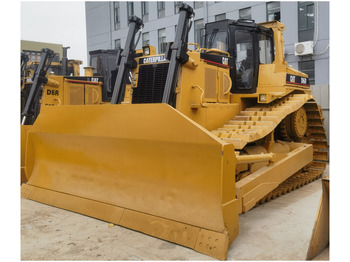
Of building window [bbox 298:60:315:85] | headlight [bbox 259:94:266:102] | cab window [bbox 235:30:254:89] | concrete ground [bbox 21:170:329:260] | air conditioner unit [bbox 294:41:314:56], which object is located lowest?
concrete ground [bbox 21:170:329:260]

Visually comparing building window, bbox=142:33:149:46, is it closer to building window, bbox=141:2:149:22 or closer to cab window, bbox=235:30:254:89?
building window, bbox=141:2:149:22

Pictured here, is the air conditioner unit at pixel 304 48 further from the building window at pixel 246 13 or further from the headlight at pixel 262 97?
the headlight at pixel 262 97

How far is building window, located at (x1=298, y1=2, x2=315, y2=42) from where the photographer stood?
49.1 ft

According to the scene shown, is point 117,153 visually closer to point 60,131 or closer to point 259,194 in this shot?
point 60,131

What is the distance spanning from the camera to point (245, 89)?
6.20m

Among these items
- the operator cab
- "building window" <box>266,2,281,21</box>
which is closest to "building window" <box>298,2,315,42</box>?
"building window" <box>266,2,281,21</box>

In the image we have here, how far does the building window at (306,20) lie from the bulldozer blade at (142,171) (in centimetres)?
1337

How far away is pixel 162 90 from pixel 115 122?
1.33 metres

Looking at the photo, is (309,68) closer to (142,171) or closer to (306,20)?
(306,20)

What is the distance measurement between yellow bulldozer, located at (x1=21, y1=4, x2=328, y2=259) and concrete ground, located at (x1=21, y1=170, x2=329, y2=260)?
0.49 feet

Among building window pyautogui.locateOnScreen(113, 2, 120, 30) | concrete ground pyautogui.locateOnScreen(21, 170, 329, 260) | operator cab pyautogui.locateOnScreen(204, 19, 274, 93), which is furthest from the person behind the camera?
building window pyautogui.locateOnScreen(113, 2, 120, 30)

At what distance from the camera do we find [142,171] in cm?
405

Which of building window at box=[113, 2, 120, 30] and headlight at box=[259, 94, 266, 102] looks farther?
building window at box=[113, 2, 120, 30]

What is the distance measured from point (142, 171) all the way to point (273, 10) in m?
14.1
